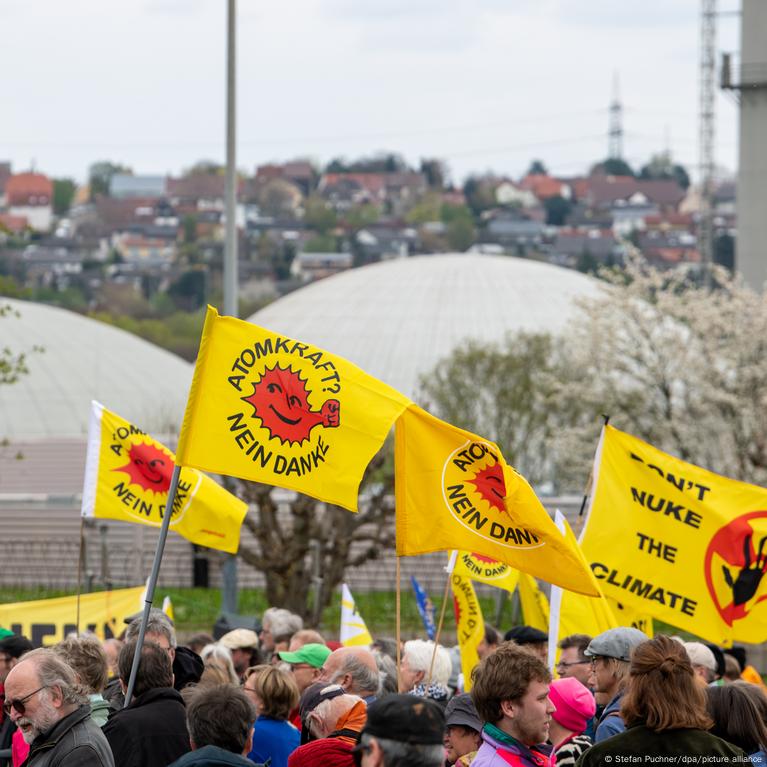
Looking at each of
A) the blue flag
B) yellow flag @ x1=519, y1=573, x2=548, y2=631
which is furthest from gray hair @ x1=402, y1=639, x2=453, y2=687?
the blue flag

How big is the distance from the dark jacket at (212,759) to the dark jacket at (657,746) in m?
1.20

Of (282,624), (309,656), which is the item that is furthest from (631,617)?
(309,656)

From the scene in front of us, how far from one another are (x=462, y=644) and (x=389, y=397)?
3.54 m

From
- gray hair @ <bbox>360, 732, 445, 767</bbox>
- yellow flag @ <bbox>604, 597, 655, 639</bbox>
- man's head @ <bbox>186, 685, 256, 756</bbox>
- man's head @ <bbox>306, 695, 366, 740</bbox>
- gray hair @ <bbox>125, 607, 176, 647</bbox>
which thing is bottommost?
yellow flag @ <bbox>604, 597, 655, 639</bbox>

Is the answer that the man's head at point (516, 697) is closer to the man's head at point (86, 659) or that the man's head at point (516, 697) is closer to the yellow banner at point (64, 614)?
the man's head at point (86, 659)

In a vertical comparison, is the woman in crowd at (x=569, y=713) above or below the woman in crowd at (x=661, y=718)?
below

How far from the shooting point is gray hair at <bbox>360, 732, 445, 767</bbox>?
4.72 m

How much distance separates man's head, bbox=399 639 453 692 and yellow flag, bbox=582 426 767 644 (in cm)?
157

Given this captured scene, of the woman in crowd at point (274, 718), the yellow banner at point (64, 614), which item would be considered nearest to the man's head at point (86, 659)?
the woman in crowd at point (274, 718)

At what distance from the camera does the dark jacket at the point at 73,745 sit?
600cm

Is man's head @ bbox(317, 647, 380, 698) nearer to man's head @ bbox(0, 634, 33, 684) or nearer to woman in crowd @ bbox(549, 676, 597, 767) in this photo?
woman in crowd @ bbox(549, 676, 597, 767)

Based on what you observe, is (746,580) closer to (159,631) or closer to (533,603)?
(533,603)

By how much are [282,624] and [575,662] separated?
126 inches

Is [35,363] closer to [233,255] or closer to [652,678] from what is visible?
[233,255]
